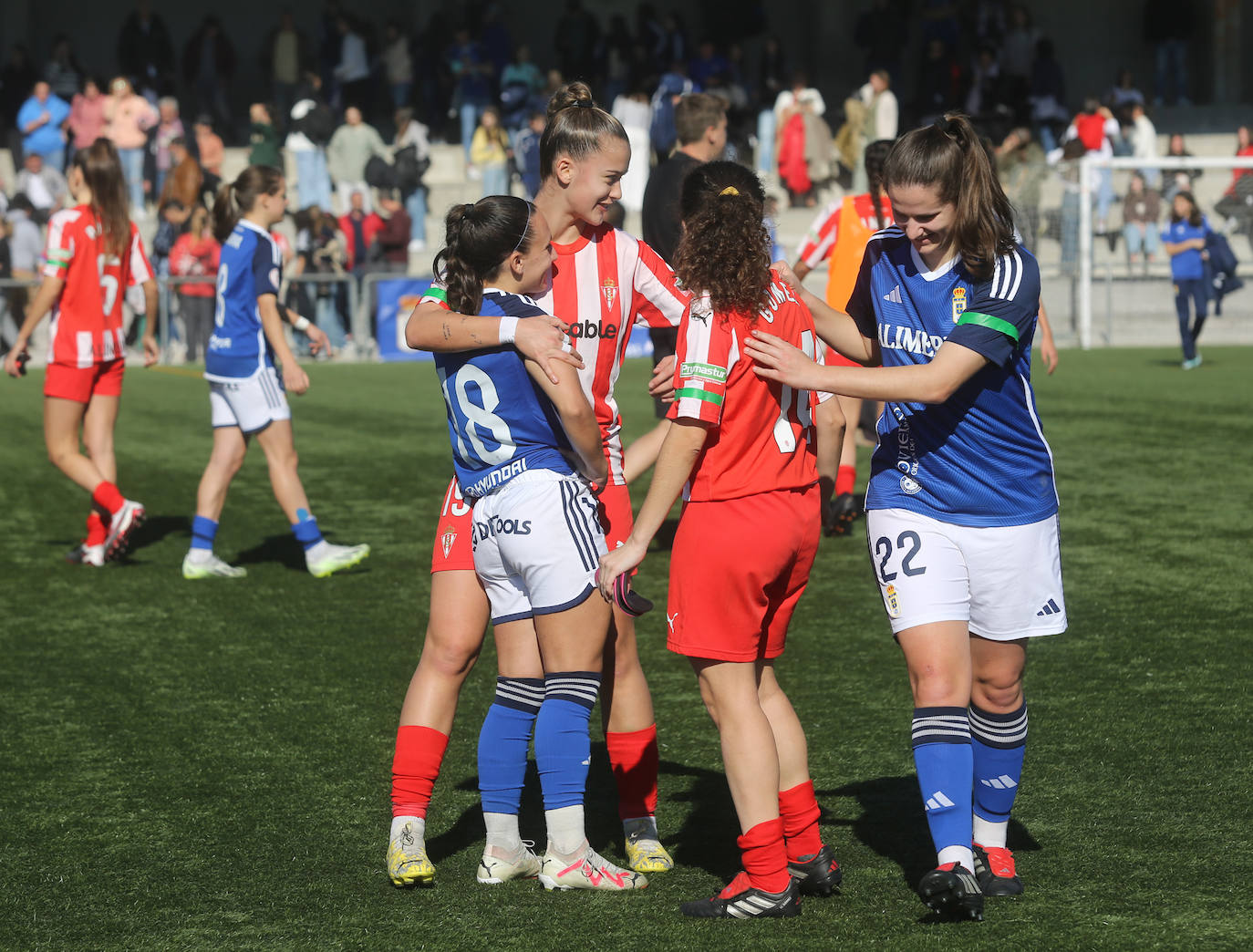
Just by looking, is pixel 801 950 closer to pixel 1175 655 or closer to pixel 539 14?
pixel 1175 655

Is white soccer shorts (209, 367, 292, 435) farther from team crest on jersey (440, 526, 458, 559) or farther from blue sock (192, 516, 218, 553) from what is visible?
team crest on jersey (440, 526, 458, 559)

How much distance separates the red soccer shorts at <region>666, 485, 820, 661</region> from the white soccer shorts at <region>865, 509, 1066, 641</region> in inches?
10.1

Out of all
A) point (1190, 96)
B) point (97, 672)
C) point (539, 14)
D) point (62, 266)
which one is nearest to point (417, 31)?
point (539, 14)

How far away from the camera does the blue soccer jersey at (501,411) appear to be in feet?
12.4

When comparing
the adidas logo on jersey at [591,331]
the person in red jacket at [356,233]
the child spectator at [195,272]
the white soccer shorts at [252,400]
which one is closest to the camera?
the adidas logo on jersey at [591,331]

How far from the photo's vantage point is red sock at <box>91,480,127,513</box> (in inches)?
321

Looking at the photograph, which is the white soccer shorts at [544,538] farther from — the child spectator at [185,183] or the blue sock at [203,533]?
the child spectator at [185,183]

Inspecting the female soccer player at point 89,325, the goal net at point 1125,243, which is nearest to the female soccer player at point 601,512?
the female soccer player at point 89,325

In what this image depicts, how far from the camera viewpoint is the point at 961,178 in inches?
143

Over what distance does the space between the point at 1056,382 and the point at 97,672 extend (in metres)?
12.4

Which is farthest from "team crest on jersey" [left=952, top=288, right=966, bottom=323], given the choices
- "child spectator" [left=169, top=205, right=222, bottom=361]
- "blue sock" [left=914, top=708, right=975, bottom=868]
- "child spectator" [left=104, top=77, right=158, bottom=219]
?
"child spectator" [left=104, top=77, right=158, bottom=219]

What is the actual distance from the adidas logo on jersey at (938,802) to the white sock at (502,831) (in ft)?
3.48

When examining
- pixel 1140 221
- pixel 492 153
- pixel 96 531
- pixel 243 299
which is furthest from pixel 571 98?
pixel 492 153

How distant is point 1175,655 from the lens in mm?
6121
